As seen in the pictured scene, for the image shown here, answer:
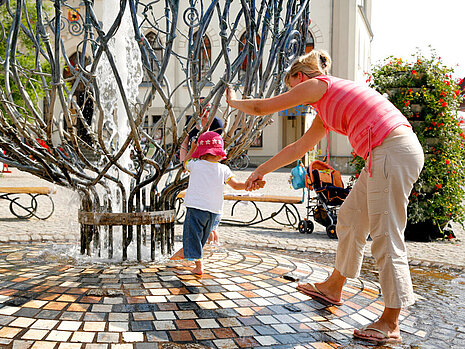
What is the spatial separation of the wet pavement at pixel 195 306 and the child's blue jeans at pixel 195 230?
17 cm

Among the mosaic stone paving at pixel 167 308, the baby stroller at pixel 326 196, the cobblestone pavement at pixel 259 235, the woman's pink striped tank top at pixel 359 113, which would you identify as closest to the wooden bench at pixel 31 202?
the cobblestone pavement at pixel 259 235

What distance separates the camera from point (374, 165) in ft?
9.37

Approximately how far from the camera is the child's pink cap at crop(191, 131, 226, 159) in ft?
12.3

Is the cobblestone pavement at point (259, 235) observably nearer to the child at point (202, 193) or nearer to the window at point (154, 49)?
the child at point (202, 193)

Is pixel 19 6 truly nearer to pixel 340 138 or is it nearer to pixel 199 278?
pixel 199 278

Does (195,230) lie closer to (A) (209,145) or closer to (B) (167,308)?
(A) (209,145)

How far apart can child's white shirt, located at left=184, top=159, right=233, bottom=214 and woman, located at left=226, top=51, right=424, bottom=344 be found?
72 centimetres

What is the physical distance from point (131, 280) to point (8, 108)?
5.26 feet

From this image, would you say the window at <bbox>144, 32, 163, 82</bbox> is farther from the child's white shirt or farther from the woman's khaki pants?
the woman's khaki pants

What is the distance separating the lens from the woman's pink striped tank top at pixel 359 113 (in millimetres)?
2840

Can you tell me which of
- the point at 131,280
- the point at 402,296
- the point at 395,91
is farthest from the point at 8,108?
the point at 395,91

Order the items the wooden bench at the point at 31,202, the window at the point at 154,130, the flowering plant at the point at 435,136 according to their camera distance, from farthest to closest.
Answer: the wooden bench at the point at 31,202 < the flowering plant at the point at 435,136 < the window at the point at 154,130

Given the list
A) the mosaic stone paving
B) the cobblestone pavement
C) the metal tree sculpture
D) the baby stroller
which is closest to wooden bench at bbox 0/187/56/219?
the cobblestone pavement

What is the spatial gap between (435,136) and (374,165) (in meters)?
4.88
